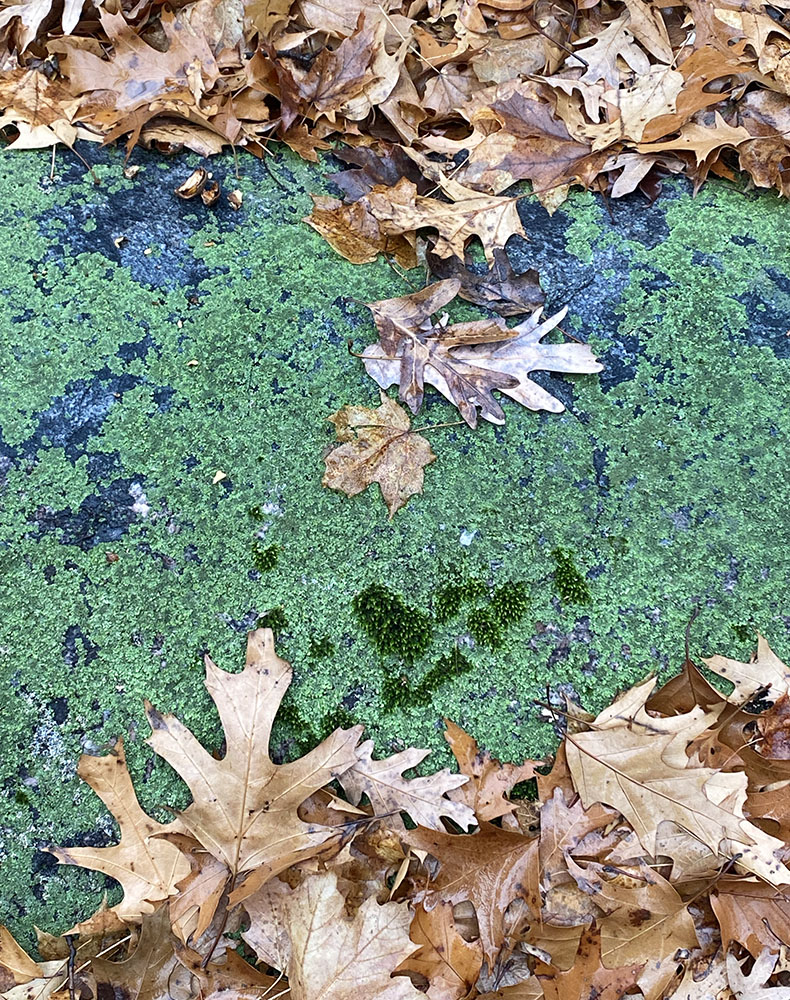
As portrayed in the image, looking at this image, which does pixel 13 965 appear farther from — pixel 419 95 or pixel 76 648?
pixel 419 95

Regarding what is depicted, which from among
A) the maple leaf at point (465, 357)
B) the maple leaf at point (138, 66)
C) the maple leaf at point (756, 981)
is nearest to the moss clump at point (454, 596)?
the maple leaf at point (465, 357)

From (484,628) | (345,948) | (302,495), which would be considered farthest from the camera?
(302,495)

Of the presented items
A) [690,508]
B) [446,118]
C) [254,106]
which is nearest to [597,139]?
[446,118]

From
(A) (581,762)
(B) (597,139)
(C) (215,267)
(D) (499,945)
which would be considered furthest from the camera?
(B) (597,139)

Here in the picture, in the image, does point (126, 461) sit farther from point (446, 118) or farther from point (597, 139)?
point (597, 139)

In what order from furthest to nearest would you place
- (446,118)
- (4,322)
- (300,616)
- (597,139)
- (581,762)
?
(446,118), (597,139), (4,322), (300,616), (581,762)

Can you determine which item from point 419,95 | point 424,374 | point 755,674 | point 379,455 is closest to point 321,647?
point 379,455
